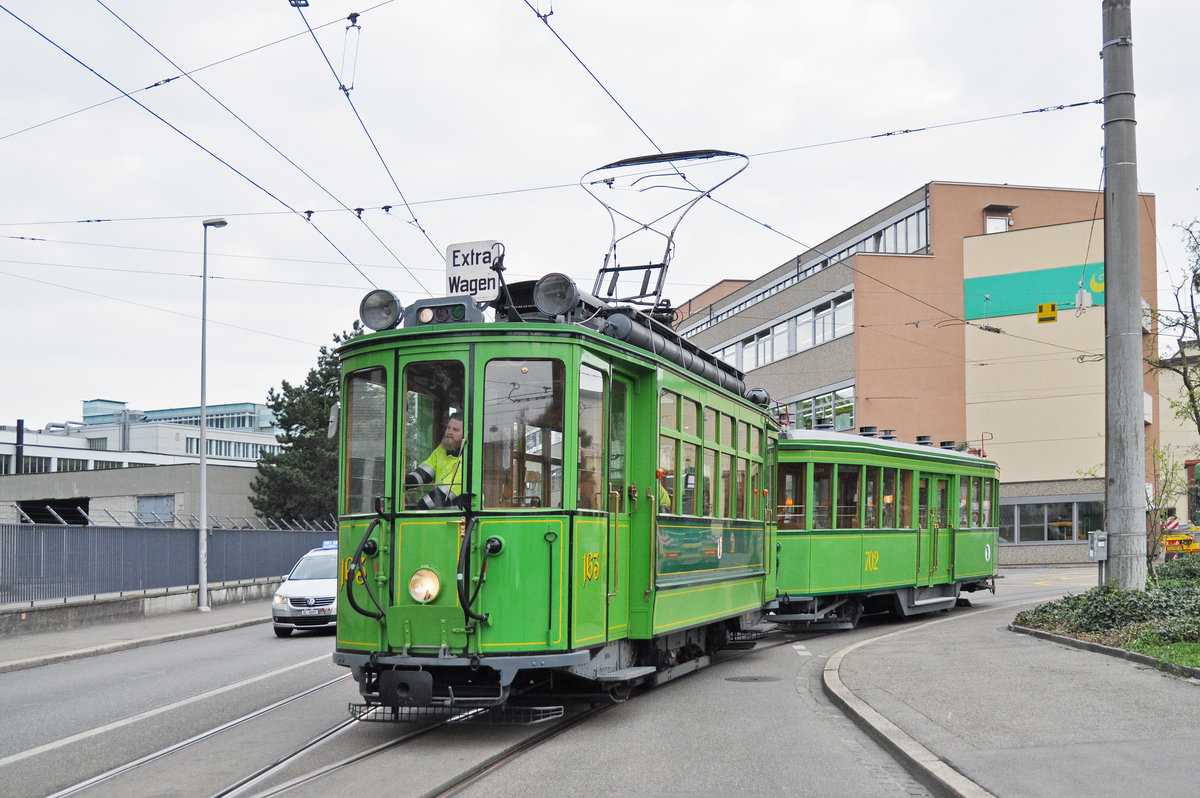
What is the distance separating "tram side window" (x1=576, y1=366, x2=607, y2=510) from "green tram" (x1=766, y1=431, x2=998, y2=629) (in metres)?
6.66

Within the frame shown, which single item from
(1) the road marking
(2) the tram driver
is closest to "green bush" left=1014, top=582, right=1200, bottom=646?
(2) the tram driver

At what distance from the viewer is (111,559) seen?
77.6 ft

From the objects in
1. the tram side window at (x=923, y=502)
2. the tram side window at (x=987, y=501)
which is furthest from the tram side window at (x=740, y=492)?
the tram side window at (x=987, y=501)

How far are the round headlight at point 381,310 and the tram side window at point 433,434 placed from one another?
0.58 m

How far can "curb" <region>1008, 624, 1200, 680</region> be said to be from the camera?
1031 cm

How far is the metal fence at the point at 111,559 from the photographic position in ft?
66.3

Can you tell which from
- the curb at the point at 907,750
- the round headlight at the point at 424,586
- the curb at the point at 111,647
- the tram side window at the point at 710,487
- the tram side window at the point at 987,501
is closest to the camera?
the curb at the point at 907,750

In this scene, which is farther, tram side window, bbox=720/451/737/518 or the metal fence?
the metal fence

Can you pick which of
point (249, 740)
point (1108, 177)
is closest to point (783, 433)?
point (1108, 177)

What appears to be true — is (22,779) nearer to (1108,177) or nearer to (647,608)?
(647,608)

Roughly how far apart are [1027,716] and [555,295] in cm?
477

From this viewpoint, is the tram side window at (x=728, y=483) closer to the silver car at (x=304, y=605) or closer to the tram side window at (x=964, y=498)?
the silver car at (x=304, y=605)

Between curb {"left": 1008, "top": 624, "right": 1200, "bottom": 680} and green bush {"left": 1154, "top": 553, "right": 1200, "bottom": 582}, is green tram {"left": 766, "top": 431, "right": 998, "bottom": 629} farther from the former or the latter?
green bush {"left": 1154, "top": 553, "right": 1200, "bottom": 582}

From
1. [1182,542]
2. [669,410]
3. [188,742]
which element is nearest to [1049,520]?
[1182,542]
